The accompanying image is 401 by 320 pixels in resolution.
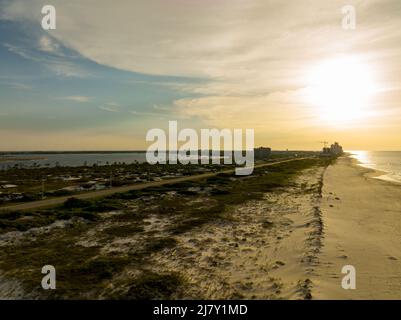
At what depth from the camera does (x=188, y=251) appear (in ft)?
42.1

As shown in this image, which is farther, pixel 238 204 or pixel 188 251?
pixel 238 204

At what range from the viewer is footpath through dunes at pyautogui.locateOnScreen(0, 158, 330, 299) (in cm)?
923

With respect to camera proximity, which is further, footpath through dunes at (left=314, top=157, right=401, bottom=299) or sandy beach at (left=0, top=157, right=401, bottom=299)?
footpath through dunes at (left=314, top=157, right=401, bottom=299)

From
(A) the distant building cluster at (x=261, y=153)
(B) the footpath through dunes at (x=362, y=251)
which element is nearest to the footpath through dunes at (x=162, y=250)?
(B) the footpath through dunes at (x=362, y=251)

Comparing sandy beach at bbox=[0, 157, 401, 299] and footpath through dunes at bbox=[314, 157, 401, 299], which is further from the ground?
sandy beach at bbox=[0, 157, 401, 299]

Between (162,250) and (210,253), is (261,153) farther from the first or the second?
(162,250)

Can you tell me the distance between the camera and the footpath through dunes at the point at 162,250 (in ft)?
30.3

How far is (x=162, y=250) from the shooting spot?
12.9 m

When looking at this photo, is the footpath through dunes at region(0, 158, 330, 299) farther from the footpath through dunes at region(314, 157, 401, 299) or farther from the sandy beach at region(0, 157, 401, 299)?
the footpath through dunes at region(314, 157, 401, 299)

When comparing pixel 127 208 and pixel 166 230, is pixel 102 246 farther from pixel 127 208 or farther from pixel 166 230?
pixel 127 208

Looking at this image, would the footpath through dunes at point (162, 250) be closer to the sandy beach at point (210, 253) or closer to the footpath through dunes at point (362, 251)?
the sandy beach at point (210, 253)

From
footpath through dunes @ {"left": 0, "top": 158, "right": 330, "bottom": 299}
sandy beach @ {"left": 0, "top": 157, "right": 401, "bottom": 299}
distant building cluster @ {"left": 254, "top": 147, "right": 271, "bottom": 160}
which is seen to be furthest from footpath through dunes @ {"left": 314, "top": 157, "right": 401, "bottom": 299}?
distant building cluster @ {"left": 254, "top": 147, "right": 271, "bottom": 160}
